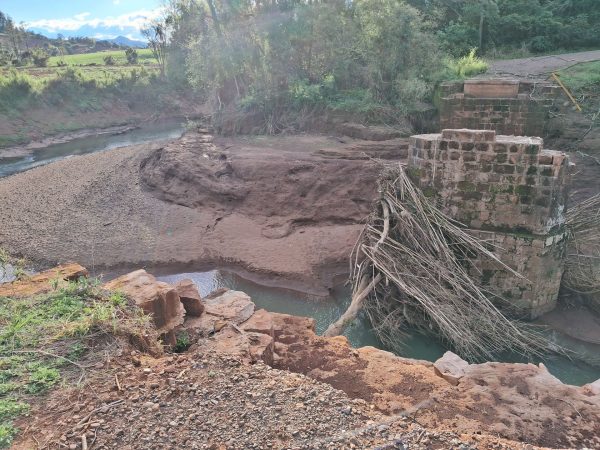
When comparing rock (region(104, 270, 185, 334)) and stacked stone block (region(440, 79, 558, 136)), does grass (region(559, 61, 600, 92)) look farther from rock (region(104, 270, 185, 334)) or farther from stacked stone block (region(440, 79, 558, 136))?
rock (region(104, 270, 185, 334))

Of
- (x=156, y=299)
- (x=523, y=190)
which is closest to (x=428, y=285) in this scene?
(x=523, y=190)

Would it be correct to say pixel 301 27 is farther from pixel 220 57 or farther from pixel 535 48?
pixel 535 48

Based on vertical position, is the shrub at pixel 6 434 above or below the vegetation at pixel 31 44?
below

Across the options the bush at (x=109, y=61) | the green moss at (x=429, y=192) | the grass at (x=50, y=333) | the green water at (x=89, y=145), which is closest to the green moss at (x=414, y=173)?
the green moss at (x=429, y=192)

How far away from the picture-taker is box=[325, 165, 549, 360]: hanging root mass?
908cm

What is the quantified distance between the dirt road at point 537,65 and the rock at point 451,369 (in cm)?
1280

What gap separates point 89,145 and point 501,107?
89.5ft

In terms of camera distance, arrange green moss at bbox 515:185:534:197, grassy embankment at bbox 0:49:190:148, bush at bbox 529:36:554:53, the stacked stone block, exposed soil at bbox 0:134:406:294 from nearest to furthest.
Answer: green moss at bbox 515:185:534:197
the stacked stone block
exposed soil at bbox 0:134:406:294
bush at bbox 529:36:554:53
grassy embankment at bbox 0:49:190:148

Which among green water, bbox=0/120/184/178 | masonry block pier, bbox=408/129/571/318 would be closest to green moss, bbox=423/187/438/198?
masonry block pier, bbox=408/129/571/318

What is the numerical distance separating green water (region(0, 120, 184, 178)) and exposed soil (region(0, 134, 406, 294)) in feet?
25.4

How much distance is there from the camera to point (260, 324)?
7.28 m

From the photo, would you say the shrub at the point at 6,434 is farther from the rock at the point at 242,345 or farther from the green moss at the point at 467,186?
the green moss at the point at 467,186

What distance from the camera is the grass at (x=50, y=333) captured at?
4.55m

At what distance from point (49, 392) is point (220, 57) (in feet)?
67.5
